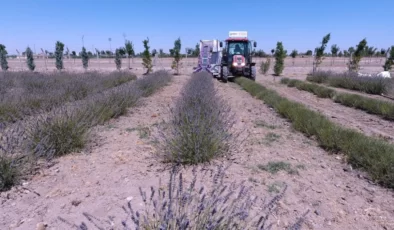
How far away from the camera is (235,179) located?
3189 millimetres

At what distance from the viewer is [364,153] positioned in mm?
3758

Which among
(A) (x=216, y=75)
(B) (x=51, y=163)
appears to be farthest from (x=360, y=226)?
(A) (x=216, y=75)

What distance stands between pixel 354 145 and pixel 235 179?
215cm

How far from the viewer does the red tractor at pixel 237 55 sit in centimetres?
1598

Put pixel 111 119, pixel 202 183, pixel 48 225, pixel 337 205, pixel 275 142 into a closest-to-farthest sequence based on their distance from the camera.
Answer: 1. pixel 48 225
2. pixel 337 205
3. pixel 202 183
4. pixel 275 142
5. pixel 111 119

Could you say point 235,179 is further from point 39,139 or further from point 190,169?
point 39,139

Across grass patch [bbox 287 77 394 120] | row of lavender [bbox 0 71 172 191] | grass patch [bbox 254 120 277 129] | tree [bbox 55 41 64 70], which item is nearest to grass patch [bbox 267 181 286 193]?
row of lavender [bbox 0 71 172 191]

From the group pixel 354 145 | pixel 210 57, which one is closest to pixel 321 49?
pixel 210 57

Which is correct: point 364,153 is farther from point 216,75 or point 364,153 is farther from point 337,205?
point 216,75

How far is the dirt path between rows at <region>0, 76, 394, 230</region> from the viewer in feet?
8.22

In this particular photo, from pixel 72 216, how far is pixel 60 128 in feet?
6.07

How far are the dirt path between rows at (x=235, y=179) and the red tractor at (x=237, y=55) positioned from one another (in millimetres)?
11901

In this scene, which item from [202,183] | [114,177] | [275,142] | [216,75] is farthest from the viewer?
[216,75]

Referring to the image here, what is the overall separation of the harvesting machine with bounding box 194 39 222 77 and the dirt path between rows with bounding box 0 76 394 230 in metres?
14.9
